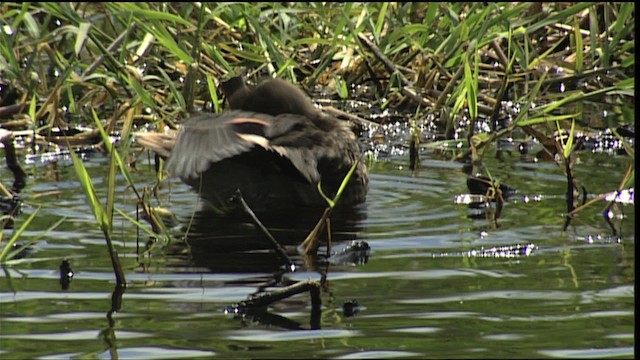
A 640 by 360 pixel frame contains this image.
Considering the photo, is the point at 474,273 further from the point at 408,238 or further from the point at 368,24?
the point at 368,24

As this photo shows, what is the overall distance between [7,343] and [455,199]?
2622 mm

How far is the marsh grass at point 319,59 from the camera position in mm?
7027

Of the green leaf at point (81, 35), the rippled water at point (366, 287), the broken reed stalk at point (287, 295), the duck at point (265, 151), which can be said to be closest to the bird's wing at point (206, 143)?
the duck at point (265, 151)

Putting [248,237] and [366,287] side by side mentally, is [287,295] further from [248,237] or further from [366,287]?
[248,237]

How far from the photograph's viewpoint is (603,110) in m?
7.89

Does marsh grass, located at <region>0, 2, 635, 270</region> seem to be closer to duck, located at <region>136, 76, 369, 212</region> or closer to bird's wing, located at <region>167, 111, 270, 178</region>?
duck, located at <region>136, 76, 369, 212</region>

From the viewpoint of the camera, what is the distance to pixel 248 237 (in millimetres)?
4996

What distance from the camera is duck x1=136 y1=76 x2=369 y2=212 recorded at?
16.4 feet

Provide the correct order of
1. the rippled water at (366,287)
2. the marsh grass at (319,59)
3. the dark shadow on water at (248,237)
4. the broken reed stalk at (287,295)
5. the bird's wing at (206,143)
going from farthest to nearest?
the marsh grass at (319,59) < the bird's wing at (206,143) < the dark shadow on water at (248,237) < the broken reed stalk at (287,295) < the rippled water at (366,287)

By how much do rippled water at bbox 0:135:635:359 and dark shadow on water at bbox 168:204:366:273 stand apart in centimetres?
1

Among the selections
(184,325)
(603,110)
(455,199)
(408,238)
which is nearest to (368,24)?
(603,110)

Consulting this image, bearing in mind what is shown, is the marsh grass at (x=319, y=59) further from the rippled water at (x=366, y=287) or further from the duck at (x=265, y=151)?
the rippled water at (x=366, y=287)

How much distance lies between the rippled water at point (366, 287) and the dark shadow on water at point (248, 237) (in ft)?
0.04

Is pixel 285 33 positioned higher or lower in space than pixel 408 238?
higher
